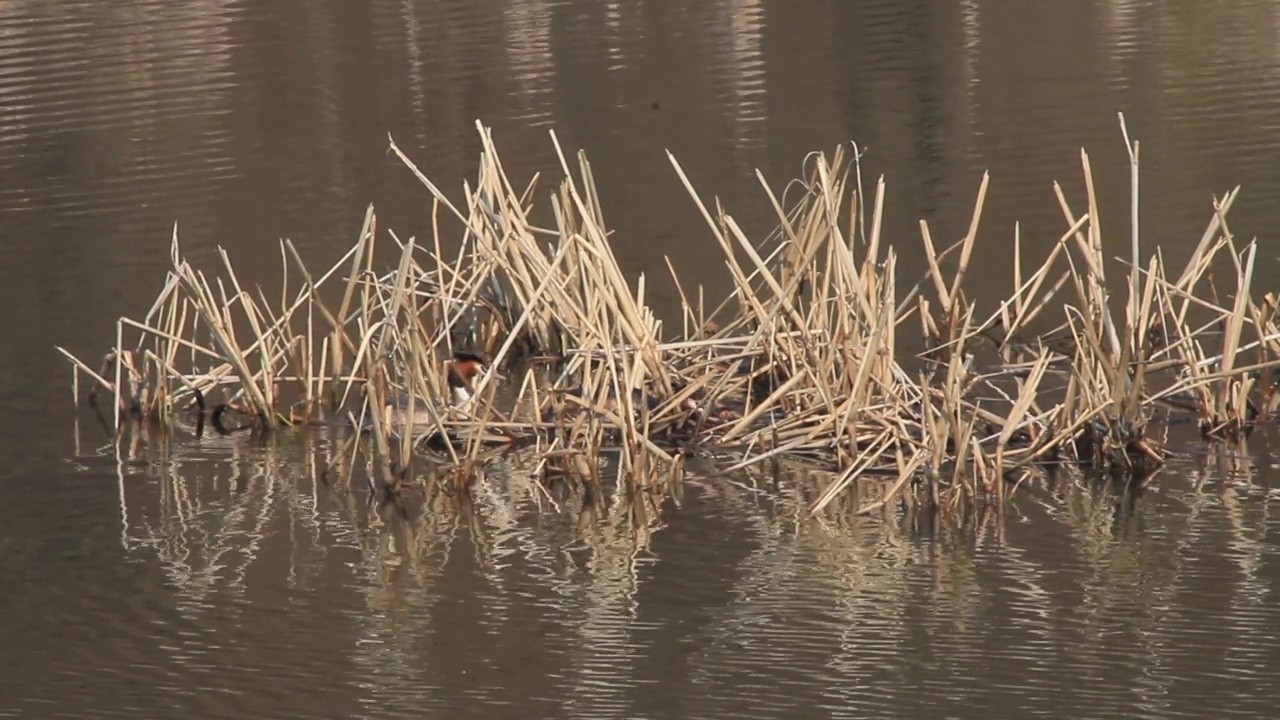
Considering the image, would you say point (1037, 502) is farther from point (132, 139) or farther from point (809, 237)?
point (132, 139)

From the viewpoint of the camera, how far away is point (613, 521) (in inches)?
365

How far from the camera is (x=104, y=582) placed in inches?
346

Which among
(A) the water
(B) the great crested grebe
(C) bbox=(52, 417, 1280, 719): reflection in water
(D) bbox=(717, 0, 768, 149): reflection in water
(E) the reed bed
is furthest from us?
(D) bbox=(717, 0, 768, 149): reflection in water

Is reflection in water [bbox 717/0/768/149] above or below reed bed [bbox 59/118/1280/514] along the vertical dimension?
below

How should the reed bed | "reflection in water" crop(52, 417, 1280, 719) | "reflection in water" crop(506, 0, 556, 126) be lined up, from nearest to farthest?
"reflection in water" crop(52, 417, 1280, 719) → the reed bed → "reflection in water" crop(506, 0, 556, 126)

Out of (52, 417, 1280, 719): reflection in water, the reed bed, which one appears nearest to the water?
(52, 417, 1280, 719): reflection in water

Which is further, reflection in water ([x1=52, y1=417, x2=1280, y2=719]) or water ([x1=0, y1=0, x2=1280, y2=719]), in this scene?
water ([x1=0, y1=0, x2=1280, y2=719])

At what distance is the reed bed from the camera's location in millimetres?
9508

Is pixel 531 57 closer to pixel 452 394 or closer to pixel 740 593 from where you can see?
pixel 452 394

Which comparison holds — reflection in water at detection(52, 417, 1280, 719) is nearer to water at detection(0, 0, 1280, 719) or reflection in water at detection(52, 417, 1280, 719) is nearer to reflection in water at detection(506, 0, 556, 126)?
water at detection(0, 0, 1280, 719)

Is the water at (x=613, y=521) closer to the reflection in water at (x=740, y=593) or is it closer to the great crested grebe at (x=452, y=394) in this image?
the reflection in water at (x=740, y=593)

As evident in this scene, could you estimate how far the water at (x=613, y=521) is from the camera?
24.5 feet

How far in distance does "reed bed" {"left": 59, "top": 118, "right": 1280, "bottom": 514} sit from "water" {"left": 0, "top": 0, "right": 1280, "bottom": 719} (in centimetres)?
32

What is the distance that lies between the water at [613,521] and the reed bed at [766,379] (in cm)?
32
